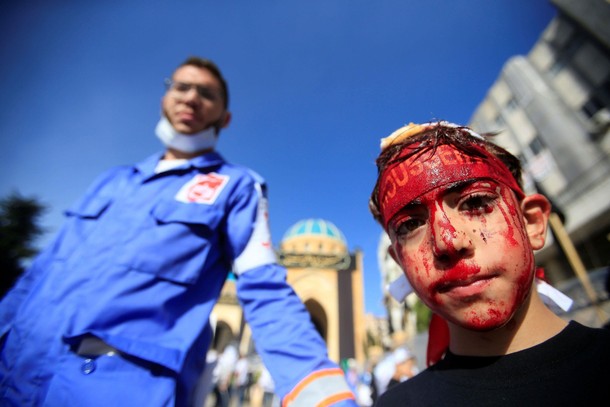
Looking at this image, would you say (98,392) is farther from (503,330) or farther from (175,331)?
(503,330)

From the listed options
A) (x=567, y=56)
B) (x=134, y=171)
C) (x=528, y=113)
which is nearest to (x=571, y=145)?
(x=528, y=113)

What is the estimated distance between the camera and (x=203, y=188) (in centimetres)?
162

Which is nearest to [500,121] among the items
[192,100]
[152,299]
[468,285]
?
[192,100]

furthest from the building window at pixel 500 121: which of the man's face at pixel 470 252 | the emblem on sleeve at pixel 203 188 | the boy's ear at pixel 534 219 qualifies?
the emblem on sleeve at pixel 203 188

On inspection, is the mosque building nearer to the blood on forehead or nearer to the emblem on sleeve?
the emblem on sleeve

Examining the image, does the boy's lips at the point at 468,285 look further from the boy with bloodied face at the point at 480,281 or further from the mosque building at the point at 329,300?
the mosque building at the point at 329,300

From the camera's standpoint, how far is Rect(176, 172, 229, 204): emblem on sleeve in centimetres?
155

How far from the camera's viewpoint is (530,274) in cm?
90

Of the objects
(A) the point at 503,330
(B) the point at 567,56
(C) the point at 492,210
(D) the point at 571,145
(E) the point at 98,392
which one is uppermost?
(B) the point at 567,56

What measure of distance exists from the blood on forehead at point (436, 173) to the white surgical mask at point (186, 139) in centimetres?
139

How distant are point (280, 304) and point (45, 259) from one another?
4.84 ft

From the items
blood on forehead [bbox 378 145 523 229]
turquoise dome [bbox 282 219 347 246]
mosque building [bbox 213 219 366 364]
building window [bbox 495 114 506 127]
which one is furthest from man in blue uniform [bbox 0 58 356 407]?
turquoise dome [bbox 282 219 347 246]

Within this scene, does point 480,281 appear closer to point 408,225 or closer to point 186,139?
point 408,225

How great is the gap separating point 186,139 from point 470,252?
1.80 m
